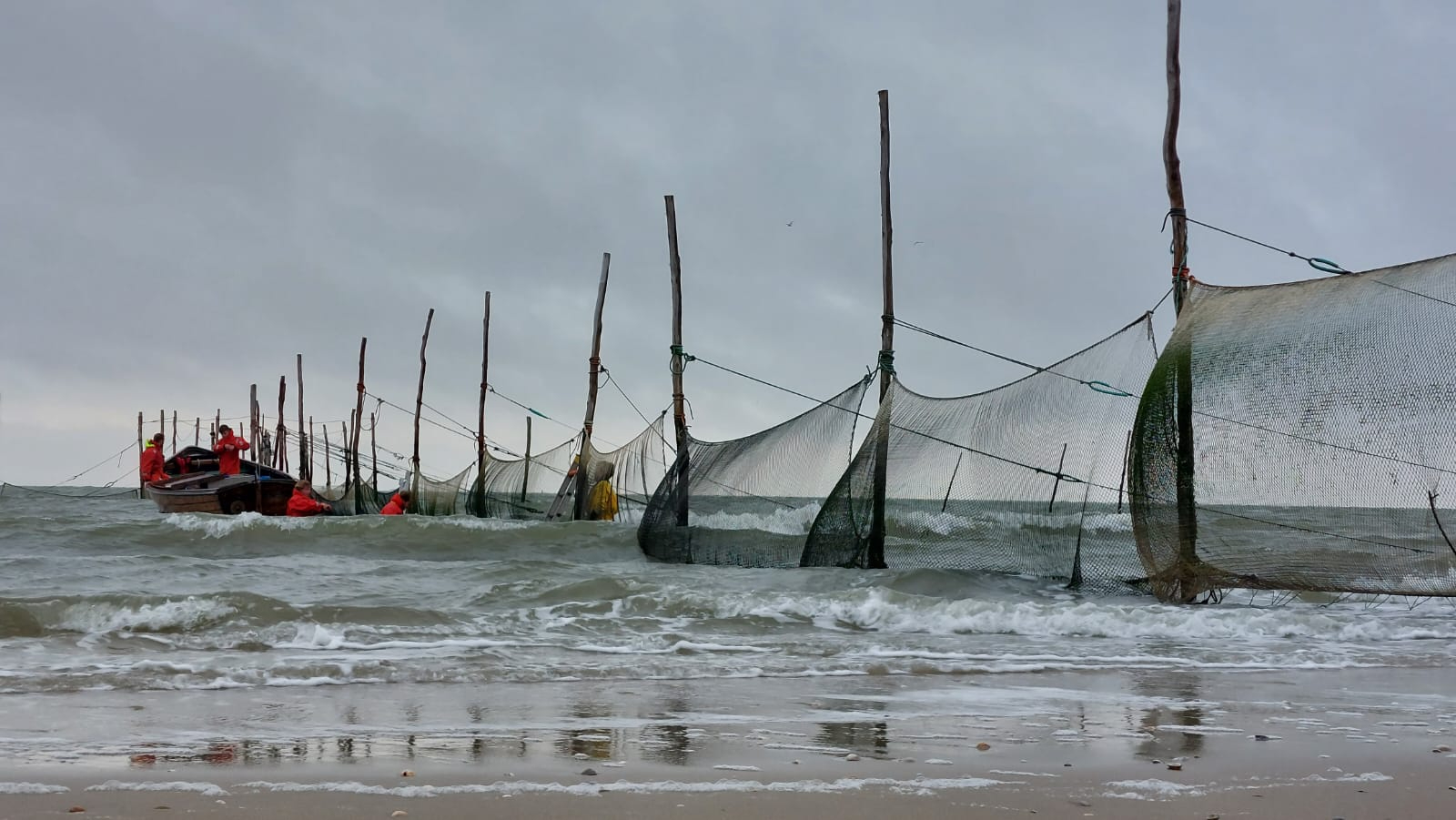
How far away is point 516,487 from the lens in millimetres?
23906

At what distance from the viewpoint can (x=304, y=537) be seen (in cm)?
1873

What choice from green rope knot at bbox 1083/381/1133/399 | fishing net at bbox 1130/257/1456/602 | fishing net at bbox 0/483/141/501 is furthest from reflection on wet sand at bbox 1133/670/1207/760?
fishing net at bbox 0/483/141/501

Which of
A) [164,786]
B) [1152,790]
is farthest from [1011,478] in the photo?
[164,786]

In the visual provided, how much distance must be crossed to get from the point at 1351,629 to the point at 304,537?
15.3 meters

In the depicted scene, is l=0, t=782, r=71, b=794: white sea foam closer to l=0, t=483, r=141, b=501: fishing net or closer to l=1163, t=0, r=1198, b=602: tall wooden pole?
l=1163, t=0, r=1198, b=602: tall wooden pole

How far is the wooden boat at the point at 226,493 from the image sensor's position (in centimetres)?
2559

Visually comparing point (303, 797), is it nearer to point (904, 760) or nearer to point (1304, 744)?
point (904, 760)

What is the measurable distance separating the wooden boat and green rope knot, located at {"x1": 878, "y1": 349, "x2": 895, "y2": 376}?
1809 cm

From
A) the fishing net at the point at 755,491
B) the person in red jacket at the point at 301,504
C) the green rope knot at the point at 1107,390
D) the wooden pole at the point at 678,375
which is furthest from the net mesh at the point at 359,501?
the green rope knot at the point at 1107,390

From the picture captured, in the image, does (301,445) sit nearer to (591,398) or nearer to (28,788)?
(591,398)

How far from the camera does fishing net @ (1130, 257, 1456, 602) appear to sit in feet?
24.3

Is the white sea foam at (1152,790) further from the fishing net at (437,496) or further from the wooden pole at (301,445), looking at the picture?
the wooden pole at (301,445)

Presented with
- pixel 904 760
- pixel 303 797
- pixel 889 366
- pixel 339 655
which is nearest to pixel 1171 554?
pixel 889 366

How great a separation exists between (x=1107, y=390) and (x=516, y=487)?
16.6m
